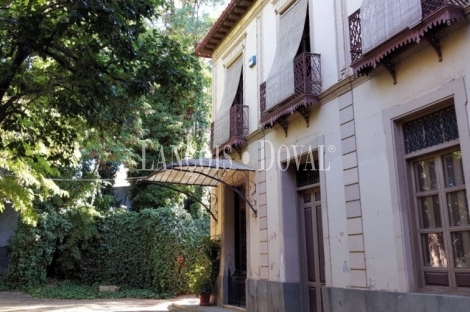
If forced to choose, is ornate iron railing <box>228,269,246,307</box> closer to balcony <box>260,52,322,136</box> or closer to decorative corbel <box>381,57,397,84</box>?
balcony <box>260,52,322,136</box>

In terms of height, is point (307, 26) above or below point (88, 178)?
above

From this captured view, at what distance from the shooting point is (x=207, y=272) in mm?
12602

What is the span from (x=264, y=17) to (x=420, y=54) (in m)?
5.81

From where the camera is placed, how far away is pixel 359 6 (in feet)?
24.7

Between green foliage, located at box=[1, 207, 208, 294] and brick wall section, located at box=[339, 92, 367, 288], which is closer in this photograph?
brick wall section, located at box=[339, 92, 367, 288]

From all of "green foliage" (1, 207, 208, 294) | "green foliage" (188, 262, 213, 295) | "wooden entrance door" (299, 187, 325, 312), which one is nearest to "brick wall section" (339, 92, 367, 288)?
"wooden entrance door" (299, 187, 325, 312)

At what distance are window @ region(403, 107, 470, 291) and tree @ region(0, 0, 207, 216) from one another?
4.41 m

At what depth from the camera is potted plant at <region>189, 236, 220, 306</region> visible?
1237cm

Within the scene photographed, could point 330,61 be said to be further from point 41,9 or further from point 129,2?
point 41,9

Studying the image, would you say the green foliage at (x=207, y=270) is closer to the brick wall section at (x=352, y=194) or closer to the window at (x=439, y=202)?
the brick wall section at (x=352, y=194)

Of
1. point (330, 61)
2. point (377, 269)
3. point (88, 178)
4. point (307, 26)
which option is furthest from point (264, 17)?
point (88, 178)

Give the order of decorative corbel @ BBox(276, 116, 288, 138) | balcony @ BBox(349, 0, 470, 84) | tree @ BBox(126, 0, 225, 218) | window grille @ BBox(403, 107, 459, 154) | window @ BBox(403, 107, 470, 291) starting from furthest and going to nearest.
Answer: tree @ BBox(126, 0, 225, 218) → decorative corbel @ BBox(276, 116, 288, 138) → window grille @ BBox(403, 107, 459, 154) → window @ BBox(403, 107, 470, 291) → balcony @ BBox(349, 0, 470, 84)

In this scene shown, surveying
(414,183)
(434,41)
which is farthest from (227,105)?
(434,41)

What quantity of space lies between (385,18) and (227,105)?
674 centimetres
